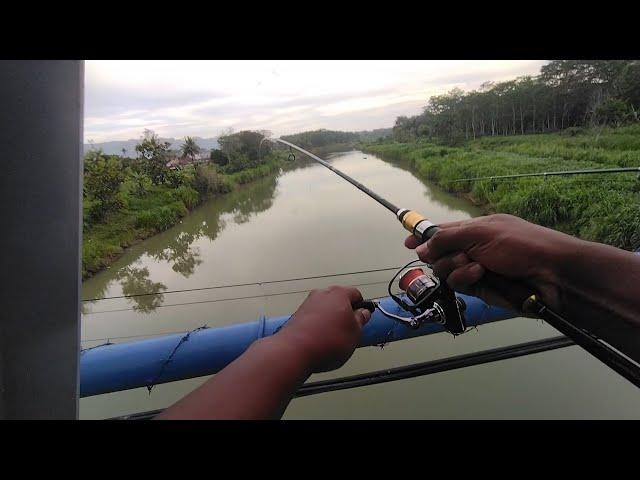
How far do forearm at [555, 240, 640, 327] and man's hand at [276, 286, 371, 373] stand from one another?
427mm

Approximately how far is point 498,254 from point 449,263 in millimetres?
109

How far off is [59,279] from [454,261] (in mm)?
814

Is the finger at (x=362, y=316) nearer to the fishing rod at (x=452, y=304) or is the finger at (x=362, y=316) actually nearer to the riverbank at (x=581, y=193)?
the fishing rod at (x=452, y=304)

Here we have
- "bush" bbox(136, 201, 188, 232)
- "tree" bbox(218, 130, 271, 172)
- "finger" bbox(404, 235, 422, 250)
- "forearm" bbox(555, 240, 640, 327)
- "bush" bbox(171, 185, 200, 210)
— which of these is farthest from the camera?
"bush" bbox(136, 201, 188, 232)

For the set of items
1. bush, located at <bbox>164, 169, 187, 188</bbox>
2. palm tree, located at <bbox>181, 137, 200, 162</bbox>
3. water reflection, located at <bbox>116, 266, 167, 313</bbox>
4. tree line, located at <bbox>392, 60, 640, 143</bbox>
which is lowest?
water reflection, located at <bbox>116, 266, 167, 313</bbox>

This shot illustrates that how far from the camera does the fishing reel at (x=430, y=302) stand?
88 cm

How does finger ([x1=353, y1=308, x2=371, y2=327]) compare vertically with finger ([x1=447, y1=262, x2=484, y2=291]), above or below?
below

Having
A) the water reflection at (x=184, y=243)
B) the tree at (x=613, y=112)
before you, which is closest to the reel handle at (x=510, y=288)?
the water reflection at (x=184, y=243)

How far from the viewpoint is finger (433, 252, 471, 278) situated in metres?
0.78

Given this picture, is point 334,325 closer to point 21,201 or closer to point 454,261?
point 454,261

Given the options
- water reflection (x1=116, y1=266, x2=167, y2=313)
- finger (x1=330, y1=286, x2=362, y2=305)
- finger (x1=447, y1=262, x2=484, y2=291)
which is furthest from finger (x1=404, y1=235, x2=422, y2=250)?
water reflection (x1=116, y1=266, x2=167, y2=313)

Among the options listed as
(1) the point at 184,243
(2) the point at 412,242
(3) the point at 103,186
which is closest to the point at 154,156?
(1) the point at 184,243

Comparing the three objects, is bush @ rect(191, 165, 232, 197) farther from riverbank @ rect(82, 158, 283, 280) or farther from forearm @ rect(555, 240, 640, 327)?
forearm @ rect(555, 240, 640, 327)

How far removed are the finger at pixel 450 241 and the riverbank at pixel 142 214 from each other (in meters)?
4.91
